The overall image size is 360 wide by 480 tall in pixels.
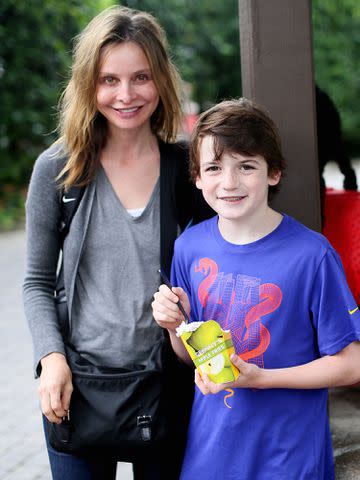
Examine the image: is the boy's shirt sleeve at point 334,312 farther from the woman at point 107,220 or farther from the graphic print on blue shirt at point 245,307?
the woman at point 107,220

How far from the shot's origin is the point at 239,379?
186 centimetres

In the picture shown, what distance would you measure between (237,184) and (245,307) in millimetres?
336

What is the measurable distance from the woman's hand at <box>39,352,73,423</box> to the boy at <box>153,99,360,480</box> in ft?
1.16

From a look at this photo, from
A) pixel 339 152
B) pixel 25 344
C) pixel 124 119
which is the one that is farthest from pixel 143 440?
pixel 25 344

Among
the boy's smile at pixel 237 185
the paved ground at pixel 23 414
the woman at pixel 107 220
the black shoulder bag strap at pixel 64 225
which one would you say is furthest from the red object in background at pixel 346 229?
the black shoulder bag strap at pixel 64 225

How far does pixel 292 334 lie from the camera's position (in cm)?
197

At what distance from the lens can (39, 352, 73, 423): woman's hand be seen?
A: 6.97 feet

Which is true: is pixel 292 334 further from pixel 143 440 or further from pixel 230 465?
pixel 143 440

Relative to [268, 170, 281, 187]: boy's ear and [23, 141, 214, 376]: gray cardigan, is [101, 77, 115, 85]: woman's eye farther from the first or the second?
[268, 170, 281, 187]: boy's ear

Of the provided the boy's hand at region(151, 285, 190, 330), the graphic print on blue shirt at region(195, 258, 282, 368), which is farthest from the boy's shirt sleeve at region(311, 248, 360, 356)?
the boy's hand at region(151, 285, 190, 330)

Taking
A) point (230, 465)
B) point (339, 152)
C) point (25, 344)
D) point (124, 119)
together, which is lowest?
point (25, 344)

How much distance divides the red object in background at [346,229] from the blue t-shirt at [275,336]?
32.7 inches

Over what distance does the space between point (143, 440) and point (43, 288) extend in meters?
0.58

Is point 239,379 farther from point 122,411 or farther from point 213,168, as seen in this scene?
point 213,168
